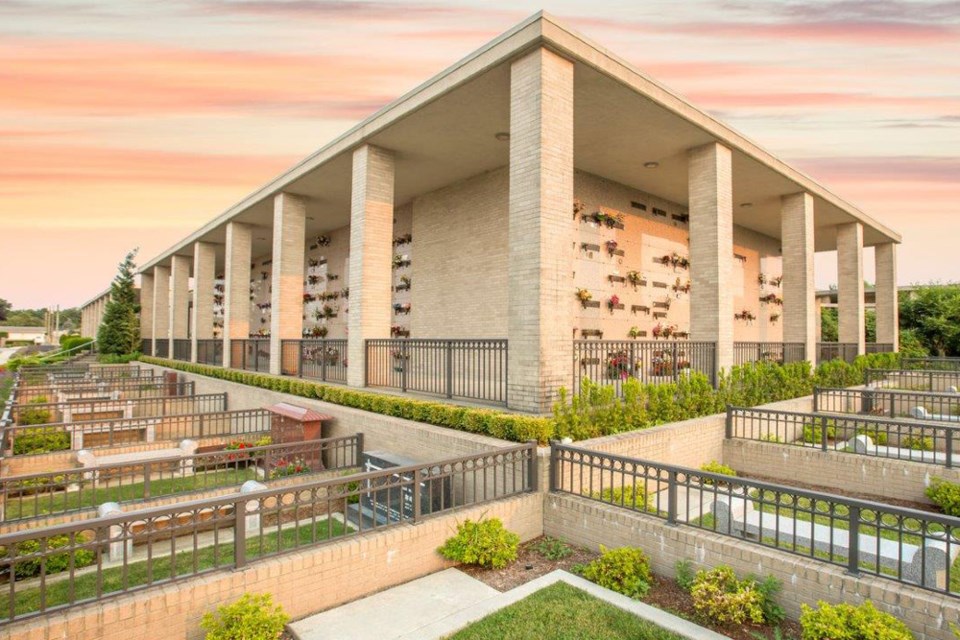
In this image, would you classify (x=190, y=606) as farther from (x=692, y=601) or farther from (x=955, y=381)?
(x=955, y=381)

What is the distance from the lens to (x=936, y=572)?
464 centimetres

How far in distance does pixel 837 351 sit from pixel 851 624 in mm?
18834

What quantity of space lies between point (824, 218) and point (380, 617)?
22.4 meters

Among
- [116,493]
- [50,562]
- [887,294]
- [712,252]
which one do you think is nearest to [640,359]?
[712,252]

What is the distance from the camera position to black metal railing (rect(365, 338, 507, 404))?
9445 mm

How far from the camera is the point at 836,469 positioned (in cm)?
931

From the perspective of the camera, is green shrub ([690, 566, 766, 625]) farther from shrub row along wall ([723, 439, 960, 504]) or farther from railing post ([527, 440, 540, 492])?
shrub row along wall ([723, 439, 960, 504])

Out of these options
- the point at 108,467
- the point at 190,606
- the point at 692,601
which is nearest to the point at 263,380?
the point at 108,467

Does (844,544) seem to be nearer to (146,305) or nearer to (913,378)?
(913,378)

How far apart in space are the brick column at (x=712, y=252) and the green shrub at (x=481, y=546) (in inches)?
324

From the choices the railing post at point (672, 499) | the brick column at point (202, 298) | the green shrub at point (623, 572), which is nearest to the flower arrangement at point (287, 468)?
the green shrub at point (623, 572)

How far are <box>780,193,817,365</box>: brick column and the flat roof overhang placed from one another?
0.77m

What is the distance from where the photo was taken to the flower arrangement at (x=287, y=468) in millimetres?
9471

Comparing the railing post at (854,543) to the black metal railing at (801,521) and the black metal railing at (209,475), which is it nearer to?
the black metal railing at (801,521)
